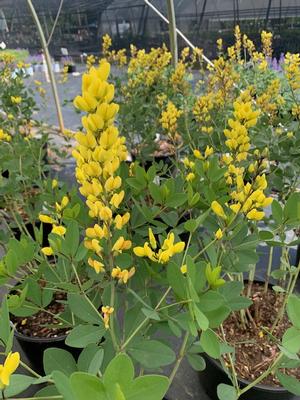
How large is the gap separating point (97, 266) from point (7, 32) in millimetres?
6837

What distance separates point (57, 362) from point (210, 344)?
0.74ft

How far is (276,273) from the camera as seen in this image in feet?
2.95

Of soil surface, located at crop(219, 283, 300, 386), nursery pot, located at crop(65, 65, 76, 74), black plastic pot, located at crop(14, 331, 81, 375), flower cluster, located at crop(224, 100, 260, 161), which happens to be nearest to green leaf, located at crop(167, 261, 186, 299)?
flower cluster, located at crop(224, 100, 260, 161)

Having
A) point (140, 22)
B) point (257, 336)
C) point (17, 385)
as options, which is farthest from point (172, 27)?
point (140, 22)

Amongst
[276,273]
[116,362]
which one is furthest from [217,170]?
[116,362]

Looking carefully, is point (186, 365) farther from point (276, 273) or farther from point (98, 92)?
point (98, 92)

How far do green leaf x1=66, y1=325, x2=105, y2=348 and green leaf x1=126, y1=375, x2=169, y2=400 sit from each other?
0.67ft

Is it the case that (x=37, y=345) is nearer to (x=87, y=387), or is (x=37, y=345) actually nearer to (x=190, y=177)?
(x=190, y=177)

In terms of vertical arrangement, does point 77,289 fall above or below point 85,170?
below

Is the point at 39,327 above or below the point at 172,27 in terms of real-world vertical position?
below

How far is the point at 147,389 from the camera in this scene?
0.36 m

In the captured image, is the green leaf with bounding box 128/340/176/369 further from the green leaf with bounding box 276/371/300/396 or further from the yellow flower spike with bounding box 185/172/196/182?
the yellow flower spike with bounding box 185/172/196/182

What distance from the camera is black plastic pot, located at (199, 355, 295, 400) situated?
34.6 inches

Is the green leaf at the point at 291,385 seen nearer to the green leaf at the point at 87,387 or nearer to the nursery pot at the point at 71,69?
the green leaf at the point at 87,387
